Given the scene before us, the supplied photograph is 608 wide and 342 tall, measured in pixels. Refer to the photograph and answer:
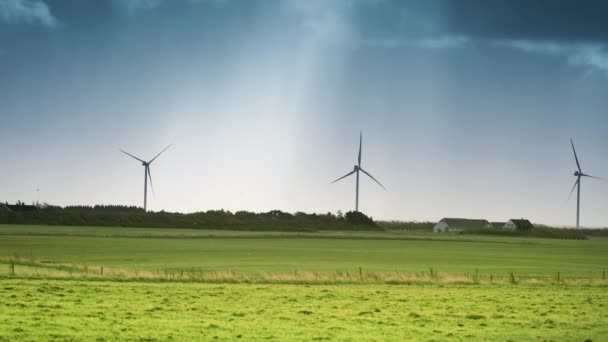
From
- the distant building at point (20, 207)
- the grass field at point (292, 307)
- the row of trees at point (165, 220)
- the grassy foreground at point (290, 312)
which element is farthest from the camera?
the distant building at point (20, 207)

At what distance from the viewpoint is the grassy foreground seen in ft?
77.2

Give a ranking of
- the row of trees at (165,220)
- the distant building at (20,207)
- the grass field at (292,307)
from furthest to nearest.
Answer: the distant building at (20,207) < the row of trees at (165,220) < the grass field at (292,307)

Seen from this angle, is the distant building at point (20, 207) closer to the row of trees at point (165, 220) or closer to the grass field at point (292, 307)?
the row of trees at point (165, 220)

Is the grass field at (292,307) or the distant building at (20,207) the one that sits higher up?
the distant building at (20,207)

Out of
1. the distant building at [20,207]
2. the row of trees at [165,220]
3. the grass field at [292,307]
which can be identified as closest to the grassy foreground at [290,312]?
the grass field at [292,307]

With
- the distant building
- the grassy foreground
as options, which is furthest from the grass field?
the distant building

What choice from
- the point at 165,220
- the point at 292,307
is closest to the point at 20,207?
the point at 165,220

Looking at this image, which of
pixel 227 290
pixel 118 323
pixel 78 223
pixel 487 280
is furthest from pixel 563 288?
pixel 78 223

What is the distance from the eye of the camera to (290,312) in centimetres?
2889

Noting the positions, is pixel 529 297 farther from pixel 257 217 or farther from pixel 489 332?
pixel 257 217

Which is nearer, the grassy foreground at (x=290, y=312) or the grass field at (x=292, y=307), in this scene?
the grassy foreground at (x=290, y=312)

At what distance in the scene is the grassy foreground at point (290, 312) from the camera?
23.5 meters

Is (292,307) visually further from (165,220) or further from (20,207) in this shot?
(20,207)

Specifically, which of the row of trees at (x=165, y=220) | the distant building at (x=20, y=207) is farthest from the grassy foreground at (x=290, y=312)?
the distant building at (x=20, y=207)
